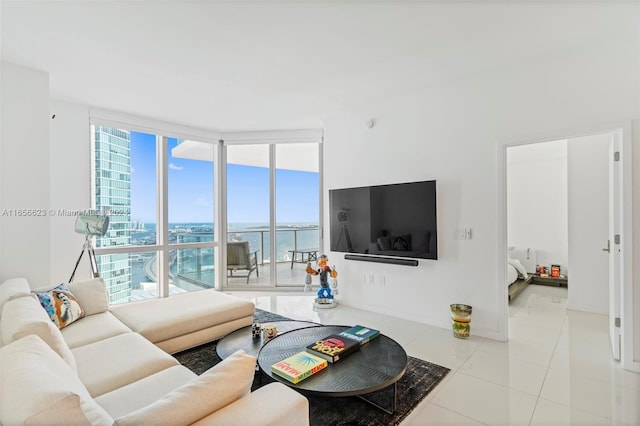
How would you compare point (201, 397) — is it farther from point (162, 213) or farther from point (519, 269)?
point (519, 269)

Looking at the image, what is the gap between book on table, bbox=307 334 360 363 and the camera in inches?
81.0

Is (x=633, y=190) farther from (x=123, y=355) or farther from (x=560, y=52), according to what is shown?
(x=123, y=355)

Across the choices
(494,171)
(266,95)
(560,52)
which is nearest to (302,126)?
(266,95)

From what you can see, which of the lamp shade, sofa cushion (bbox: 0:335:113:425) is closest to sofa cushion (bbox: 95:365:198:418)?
sofa cushion (bbox: 0:335:113:425)

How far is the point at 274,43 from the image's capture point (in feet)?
8.58

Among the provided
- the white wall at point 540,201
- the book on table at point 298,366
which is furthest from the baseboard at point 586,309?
the book on table at point 298,366

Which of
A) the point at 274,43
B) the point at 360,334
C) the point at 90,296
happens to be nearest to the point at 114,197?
the point at 90,296

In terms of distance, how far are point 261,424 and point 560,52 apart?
3.79 meters

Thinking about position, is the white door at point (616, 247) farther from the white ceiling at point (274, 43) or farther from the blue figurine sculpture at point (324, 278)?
the blue figurine sculpture at point (324, 278)

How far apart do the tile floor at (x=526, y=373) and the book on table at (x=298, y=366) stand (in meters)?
0.67

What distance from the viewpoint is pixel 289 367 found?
6.27ft

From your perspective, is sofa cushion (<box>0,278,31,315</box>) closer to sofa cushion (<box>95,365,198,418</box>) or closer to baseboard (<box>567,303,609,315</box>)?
sofa cushion (<box>95,365,198,418</box>)

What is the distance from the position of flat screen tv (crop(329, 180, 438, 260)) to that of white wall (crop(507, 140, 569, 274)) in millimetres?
3409

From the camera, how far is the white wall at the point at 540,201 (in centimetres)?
551
